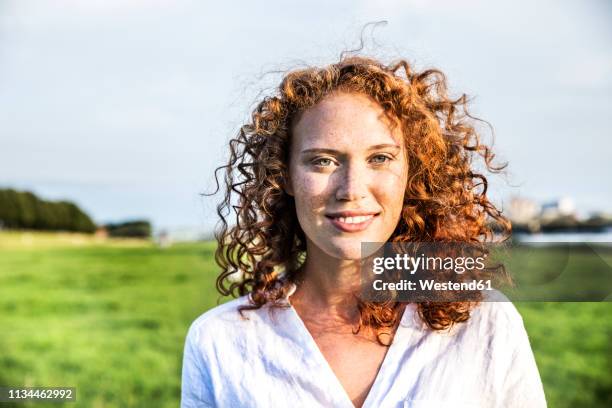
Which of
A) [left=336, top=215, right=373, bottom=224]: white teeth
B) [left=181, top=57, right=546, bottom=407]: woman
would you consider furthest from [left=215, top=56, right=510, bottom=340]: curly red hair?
[left=336, top=215, right=373, bottom=224]: white teeth

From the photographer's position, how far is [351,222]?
2137 millimetres

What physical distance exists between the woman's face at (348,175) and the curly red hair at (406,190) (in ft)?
0.24

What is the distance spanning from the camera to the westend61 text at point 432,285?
2.32 meters

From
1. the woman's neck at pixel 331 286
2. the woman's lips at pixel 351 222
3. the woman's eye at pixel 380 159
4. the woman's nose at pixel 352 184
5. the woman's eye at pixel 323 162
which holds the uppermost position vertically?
the woman's eye at pixel 380 159

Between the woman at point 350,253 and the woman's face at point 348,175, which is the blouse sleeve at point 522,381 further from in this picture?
the woman's face at point 348,175

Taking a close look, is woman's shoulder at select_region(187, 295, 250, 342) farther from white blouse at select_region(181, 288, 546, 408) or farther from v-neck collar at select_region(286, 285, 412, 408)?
v-neck collar at select_region(286, 285, 412, 408)

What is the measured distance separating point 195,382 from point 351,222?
801mm

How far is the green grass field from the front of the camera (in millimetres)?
8011

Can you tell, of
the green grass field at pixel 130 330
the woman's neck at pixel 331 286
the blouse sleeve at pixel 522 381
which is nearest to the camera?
the blouse sleeve at pixel 522 381

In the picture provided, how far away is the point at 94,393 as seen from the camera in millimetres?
8055

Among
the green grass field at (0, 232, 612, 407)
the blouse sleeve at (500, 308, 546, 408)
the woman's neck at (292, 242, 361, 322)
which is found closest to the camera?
the blouse sleeve at (500, 308, 546, 408)

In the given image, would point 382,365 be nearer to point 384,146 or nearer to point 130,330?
point 384,146

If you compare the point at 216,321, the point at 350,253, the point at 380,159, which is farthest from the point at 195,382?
the point at 380,159

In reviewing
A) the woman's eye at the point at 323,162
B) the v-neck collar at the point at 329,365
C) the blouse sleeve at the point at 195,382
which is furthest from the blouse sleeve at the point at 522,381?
the blouse sleeve at the point at 195,382
